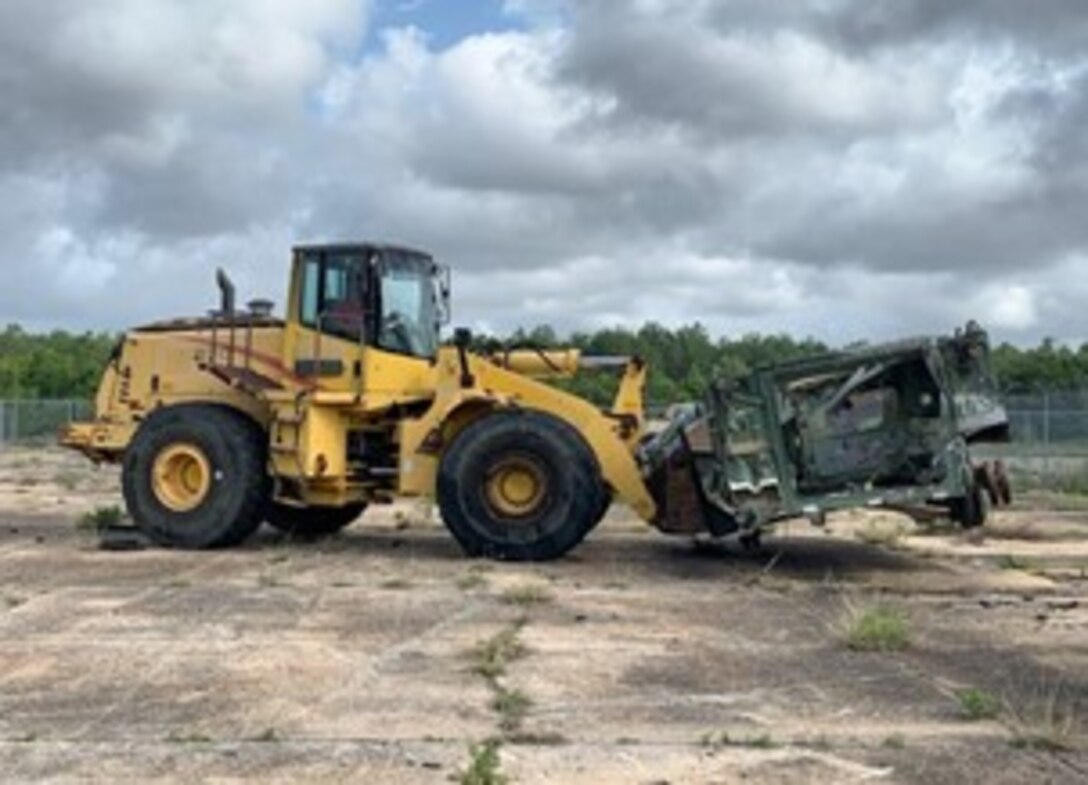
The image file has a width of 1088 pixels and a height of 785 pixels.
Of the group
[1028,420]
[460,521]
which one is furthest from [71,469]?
[460,521]

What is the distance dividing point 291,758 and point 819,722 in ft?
8.46

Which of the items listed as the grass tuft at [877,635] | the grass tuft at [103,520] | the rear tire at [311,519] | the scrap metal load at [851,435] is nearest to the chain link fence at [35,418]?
the grass tuft at [103,520]

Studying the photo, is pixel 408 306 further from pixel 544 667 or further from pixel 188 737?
pixel 188 737

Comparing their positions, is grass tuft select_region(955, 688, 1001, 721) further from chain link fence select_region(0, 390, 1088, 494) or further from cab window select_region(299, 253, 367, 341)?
chain link fence select_region(0, 390, 1088, 494)

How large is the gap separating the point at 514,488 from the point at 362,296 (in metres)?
2.61

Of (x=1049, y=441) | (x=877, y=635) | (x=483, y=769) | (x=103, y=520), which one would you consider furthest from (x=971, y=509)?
(x=1049, y=441)

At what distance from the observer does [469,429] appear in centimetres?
1577

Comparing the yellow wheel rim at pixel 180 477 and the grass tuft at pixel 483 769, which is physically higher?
the yellow wheel rim at pixel 180 477

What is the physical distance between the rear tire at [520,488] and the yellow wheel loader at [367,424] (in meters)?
0.01

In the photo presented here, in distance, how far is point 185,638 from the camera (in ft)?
34.1

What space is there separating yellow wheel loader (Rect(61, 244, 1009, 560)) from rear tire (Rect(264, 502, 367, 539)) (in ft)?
1.20

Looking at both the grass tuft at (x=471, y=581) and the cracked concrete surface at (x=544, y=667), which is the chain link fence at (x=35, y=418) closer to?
the cracked concrete surface at (x=544, y=667)

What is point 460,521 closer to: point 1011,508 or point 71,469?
point 1011,508

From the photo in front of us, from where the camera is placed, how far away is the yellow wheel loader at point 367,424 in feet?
51.0
